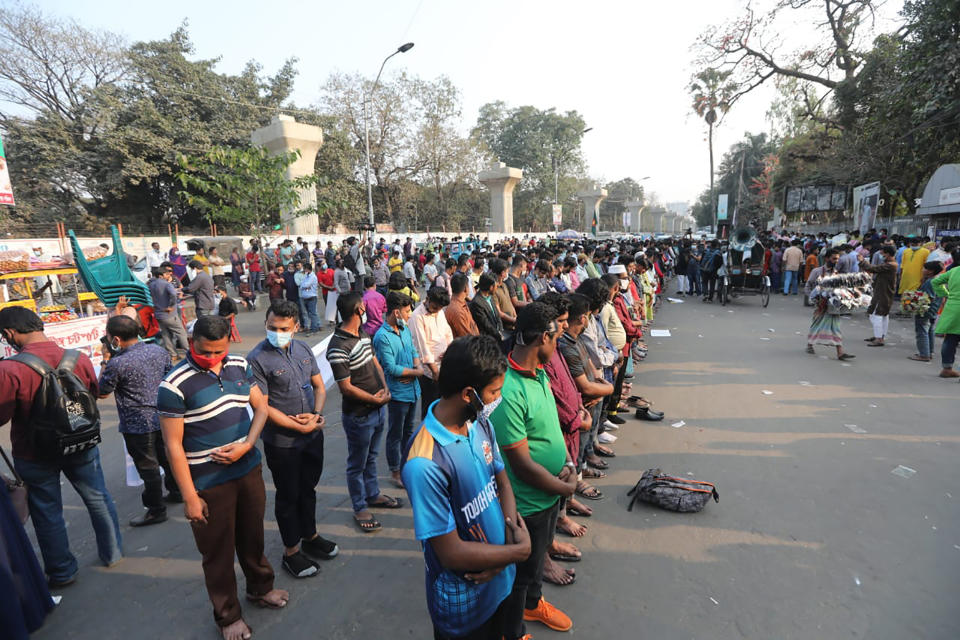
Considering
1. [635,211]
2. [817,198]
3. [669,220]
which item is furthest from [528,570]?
[669,220]

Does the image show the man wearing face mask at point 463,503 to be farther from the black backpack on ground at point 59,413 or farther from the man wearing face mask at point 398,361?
the black backpack on ground at point 59,413

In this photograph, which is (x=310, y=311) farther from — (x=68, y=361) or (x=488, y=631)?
(x=488, y=631)

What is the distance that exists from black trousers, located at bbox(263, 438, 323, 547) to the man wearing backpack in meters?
1.17

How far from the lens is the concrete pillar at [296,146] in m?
18.5

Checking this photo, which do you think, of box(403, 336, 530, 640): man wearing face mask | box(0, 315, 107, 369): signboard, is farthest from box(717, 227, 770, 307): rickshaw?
box(0, 315, 107, 369): signboard

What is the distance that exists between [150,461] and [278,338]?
66.7 inches

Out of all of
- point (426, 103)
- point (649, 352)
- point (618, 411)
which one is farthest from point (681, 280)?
point (426, 103)

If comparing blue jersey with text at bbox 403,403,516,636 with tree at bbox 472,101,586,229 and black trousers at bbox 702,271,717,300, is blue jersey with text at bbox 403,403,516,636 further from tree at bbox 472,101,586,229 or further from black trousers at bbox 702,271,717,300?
tree at bbox 472,101,586,229

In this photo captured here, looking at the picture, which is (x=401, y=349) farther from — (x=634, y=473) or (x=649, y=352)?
(x=649, y=352)

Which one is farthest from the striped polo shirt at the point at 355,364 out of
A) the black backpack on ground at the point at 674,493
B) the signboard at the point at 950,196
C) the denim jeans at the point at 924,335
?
Answer: the signboard at the point at 950,196

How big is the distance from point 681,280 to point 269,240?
1519cm

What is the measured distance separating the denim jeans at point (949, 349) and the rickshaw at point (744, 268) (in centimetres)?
636

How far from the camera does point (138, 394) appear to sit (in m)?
3.36

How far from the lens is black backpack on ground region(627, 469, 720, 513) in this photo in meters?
3.64
